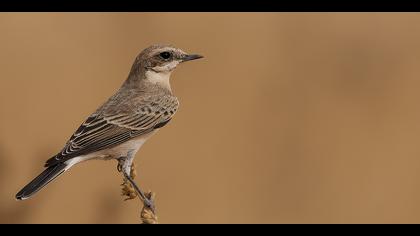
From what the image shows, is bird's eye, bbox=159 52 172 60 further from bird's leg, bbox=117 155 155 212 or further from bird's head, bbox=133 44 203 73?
bird's leg, bbox=117 155 155 212

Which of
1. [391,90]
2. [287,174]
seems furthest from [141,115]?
[391,90]

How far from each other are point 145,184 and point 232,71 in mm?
2319

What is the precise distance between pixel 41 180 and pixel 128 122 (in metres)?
0.98

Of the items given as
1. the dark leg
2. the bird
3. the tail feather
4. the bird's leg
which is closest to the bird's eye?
the bird

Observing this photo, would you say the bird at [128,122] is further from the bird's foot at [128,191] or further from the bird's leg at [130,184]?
the bird's foot at [128,191]

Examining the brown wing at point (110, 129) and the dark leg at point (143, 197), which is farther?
the brown wing at point (110, 129)

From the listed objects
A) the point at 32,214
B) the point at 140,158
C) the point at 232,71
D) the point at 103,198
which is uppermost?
the point at 232,71

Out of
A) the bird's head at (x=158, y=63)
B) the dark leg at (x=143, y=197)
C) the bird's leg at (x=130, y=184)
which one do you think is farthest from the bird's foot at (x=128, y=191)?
the bird's head at (x=158, y=63)

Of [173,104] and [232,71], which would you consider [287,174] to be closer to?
[232,71]

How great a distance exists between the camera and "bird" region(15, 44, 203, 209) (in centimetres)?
629

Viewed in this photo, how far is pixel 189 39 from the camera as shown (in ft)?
35.9

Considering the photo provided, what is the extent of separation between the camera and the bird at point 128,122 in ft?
20.6

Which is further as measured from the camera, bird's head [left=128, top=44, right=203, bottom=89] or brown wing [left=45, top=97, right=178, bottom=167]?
bird's head [left=128, top=44, right=203, bottom=89]

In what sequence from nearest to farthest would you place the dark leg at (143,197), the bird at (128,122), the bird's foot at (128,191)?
the bird's foot at (128,191) → the dark leg at (143,197) → the bird at (128,122)
